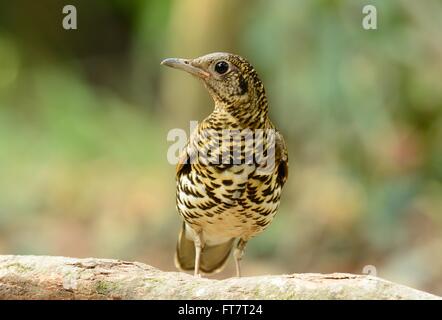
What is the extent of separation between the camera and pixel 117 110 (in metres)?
9.10

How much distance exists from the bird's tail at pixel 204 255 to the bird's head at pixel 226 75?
3.78 ft

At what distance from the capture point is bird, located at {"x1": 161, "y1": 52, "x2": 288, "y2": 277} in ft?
11.6

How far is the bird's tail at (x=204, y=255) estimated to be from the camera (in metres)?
4.55

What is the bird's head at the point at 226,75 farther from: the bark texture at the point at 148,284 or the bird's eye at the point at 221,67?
the bark texture at the point at 148,284

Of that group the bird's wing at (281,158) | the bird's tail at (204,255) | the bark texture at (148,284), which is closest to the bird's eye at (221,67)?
the bird's wing at (281,158)

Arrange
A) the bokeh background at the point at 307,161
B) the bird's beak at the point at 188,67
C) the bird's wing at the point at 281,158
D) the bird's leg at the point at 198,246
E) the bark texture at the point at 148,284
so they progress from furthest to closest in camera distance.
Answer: the bokeh background at the point at 307,161, the bird's leg at the point at 198,246, the bird's wing at the point at 281,158, the bird's beak at the point at 188,67, the bark texture at the point at 148,284

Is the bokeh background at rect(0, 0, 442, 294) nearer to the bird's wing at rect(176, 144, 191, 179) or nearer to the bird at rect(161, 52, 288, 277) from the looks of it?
the bird's wing at rect(176, 144, 191, 179)

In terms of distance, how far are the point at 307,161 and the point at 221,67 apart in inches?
151

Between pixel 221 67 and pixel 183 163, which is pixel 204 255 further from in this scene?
pixel 221 67

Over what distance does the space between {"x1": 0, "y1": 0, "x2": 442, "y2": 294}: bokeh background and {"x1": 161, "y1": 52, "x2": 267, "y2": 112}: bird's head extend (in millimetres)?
2419

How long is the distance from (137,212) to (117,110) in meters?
1.93

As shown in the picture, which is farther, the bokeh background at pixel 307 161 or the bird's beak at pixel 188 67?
the bokeh background at pixel 307 161

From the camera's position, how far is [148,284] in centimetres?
325

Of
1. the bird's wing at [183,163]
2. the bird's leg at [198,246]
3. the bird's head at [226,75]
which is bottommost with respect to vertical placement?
the bird's leg at [198,246]
